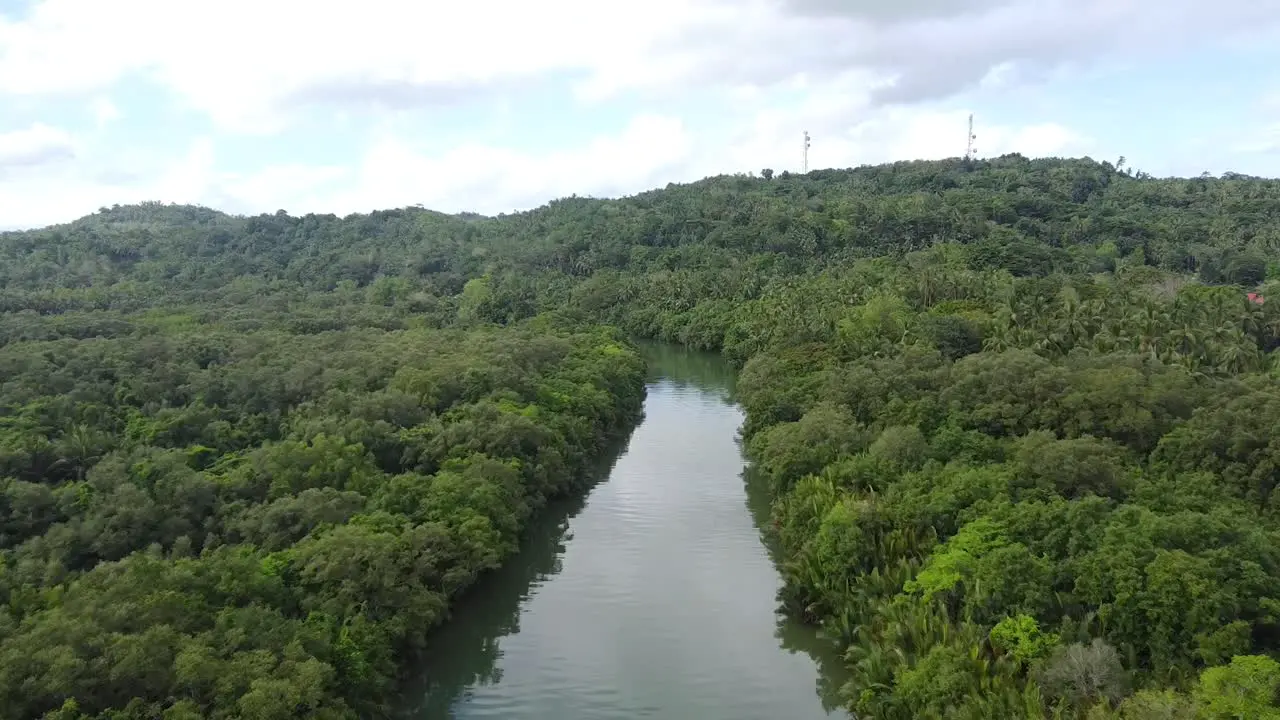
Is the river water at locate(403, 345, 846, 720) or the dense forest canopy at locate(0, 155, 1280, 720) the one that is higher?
the dense forest canopy at locate(0, 155, 1280, 720)

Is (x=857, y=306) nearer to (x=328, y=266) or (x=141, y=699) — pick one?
(x=141, y=699)

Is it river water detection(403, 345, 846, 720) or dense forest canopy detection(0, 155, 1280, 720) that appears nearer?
dense forest canopy detection(0, 155, 1280, 720)

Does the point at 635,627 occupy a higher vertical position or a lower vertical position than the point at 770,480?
lower

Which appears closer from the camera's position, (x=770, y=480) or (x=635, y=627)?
(x=635, y=627)

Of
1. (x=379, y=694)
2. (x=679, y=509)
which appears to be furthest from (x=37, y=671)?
(x=679, y=509)

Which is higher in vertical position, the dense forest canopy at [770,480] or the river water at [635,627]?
the dense forest canopy at [770,480]
